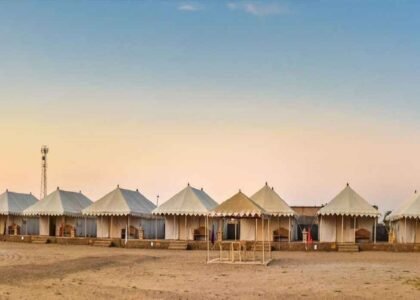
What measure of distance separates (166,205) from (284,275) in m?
23.1

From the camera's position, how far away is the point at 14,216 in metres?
54.2

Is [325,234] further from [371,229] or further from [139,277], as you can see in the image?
[139,277]

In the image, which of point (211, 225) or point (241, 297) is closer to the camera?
point (241, 297)

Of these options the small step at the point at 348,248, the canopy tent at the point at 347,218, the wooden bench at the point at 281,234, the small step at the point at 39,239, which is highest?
the canopy tent at the point at 347,218

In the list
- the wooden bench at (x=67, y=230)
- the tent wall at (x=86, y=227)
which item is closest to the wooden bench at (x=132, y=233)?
the wooden bench at (x=67, y=230)

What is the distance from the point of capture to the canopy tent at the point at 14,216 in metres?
52.9

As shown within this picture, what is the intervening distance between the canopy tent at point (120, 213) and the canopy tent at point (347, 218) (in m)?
12.4

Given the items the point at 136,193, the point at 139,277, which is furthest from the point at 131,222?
the point at 139,277

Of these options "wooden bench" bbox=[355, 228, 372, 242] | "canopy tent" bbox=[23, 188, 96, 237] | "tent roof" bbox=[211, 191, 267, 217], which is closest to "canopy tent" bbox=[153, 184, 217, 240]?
"canopy tent" bbox=[23, 188, 96, 237]

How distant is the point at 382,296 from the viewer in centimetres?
1695

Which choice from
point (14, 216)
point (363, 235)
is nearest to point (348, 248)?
point (363, 235)

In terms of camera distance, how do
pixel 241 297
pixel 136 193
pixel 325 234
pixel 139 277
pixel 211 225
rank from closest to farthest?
pixel 241 297
pixel 139 277
pixel 325 234
pixel 211 225
pixel 136 193

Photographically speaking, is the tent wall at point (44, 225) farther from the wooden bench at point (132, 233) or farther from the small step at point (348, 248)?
the small step at point (348, 248)

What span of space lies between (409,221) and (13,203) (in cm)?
3112
